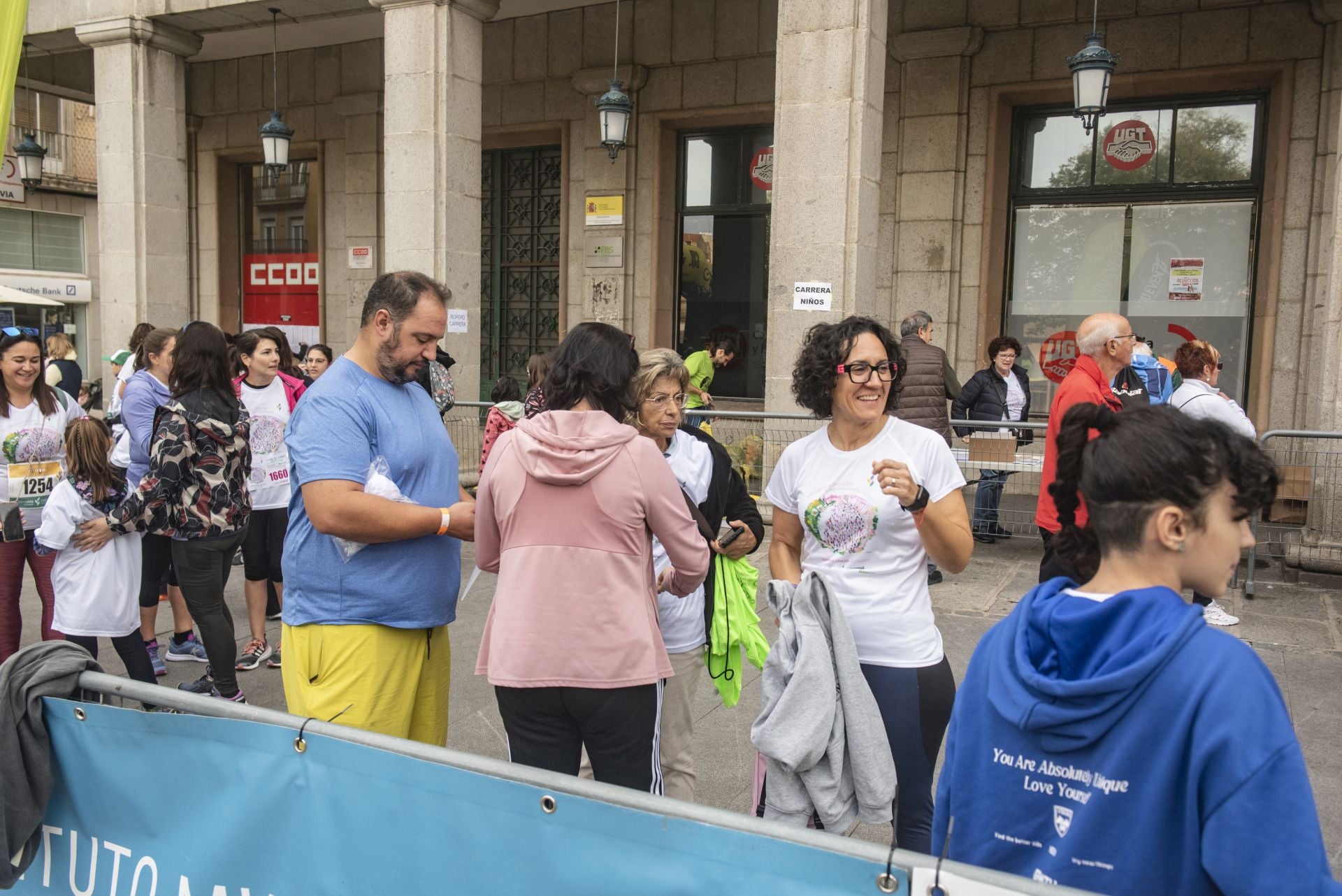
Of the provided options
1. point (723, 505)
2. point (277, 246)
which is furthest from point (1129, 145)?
point (277, 246)

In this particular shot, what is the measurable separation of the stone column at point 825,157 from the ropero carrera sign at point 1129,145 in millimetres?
3426

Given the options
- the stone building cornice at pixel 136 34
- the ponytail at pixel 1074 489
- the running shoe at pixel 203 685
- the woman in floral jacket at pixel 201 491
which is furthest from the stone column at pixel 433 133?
the ponytail at pixel 1074 489

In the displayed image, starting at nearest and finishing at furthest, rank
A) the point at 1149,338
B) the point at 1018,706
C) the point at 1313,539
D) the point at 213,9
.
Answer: the point at 1018,706, the point at 1313,539, the point at 1149,338, the point at 213,9

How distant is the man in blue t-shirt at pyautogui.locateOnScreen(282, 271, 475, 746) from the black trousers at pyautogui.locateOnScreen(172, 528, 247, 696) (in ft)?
7.03

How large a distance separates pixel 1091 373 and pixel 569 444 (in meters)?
3.46

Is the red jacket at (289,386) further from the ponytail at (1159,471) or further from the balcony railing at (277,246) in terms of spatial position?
the balcony railing at (277,246)

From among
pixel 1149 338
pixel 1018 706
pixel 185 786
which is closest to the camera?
pixel 1018 706

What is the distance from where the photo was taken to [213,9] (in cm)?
1236

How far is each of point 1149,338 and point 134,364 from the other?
9.51 meters

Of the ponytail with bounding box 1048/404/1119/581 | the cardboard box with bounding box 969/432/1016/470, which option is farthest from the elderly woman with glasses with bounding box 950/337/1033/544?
the ponytail with bounding box 1048/404/1119/581

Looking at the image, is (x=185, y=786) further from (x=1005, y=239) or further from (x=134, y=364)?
(x=1005, y=239)

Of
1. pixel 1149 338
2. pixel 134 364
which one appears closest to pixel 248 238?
pixel 134 364

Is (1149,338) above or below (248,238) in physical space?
below

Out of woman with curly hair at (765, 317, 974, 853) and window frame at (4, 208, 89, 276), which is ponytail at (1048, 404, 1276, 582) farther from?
window frame at (4, 208, 89, 276)
